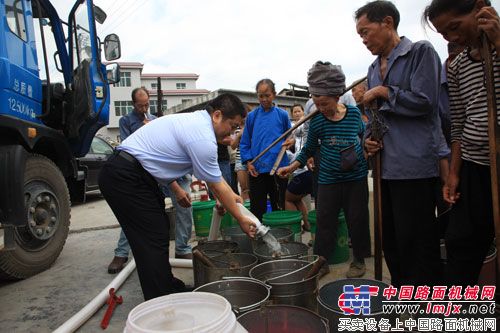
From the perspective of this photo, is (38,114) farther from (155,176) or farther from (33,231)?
(155,176)

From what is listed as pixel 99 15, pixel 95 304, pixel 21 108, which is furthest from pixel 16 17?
pixel 95 304

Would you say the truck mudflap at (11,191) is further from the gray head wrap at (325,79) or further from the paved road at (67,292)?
the gray head wrap at (325,79)

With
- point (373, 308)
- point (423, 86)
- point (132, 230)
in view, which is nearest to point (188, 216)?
point (132, 230)

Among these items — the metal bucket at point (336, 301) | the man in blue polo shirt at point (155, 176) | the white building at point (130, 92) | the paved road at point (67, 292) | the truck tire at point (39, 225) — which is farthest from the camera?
the white building at point (130, 92)

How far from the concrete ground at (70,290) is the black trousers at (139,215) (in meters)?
0.58

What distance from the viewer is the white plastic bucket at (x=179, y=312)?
148 centimetres

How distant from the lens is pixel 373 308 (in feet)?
6.15

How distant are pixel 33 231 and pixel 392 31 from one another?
12.1ft

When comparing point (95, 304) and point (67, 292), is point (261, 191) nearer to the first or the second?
point (95, 304)

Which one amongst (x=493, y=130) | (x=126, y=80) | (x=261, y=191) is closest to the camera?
(x=493, y=130)

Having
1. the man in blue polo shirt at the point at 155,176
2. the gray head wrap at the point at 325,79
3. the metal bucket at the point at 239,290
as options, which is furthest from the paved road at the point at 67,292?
the gray head wrap at the point at 325,79

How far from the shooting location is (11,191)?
3139mm

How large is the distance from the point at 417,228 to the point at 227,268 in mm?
1248

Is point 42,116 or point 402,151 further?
point 42,116
